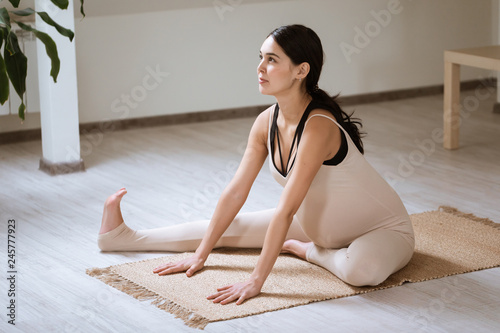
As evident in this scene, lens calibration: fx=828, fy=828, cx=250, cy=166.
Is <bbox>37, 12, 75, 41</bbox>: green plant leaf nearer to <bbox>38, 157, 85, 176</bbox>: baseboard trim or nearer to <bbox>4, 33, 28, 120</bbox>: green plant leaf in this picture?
<bbox>4, 33, 28, 120</bbox>: green plant leaf

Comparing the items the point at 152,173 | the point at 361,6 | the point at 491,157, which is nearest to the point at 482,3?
the point at 361,6

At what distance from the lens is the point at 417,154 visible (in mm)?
4309

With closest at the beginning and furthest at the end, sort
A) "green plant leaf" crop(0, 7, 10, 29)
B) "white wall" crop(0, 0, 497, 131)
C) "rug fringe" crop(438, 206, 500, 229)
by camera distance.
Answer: "green plant leaf" crop(0, 7, 10, 29) → "rug fringe" crop(438, 206, 500, 229) → "white wall" crop(0, 0, 497, 131)

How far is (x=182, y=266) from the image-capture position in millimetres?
2658

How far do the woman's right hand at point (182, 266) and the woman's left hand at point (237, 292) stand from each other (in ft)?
0.69

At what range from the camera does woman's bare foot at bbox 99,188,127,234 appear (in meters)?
2.81

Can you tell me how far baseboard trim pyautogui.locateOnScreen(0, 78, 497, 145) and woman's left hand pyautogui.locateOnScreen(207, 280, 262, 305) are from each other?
2611 millimetres

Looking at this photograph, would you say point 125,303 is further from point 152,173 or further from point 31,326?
point 152,173

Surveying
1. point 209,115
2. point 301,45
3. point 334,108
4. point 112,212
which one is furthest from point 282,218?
point 209,115

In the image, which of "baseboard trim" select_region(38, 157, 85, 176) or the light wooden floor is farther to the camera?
"baseboard trim" select_region(38, 157, 85, 176)

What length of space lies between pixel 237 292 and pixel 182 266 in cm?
31

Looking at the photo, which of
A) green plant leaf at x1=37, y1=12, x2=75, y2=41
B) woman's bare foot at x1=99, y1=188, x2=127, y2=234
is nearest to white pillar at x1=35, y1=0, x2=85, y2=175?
woman's bare foot at x1=99, y1=188, x2=127, y2=234

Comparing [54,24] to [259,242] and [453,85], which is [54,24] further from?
[453,85]

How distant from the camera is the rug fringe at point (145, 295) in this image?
2271 millimetres
